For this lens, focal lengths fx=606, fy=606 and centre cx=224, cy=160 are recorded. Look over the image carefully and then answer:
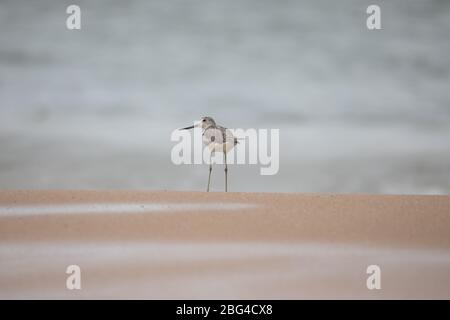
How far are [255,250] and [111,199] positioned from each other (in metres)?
3.97

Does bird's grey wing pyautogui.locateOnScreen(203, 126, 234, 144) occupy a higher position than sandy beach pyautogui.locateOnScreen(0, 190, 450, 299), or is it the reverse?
bird's grey wing pyautogui.locateOnScreen(203, 126, 234, 144)

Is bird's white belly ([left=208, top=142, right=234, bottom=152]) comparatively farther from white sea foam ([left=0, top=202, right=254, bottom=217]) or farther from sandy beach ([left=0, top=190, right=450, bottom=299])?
white sea foam ([left=0, top=202, right=254, bottom=217])

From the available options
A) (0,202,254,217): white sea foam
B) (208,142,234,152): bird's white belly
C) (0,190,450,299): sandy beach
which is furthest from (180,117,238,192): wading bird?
(0,202,254,217): white sea foam

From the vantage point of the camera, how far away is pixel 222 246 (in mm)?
6262

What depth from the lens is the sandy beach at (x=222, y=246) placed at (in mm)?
4828

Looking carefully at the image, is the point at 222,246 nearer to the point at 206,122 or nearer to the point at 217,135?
the point at 217,135

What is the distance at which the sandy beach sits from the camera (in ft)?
15.8

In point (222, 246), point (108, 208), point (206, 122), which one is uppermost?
point (206, 122)

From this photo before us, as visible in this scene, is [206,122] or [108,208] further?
[206,122]

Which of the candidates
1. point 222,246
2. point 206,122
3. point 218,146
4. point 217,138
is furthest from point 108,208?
point 206,122

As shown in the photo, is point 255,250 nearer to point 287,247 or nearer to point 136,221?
point 287,247

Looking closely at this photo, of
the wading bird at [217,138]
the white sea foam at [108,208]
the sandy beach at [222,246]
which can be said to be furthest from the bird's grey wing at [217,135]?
the white sea foam at [108,208]
